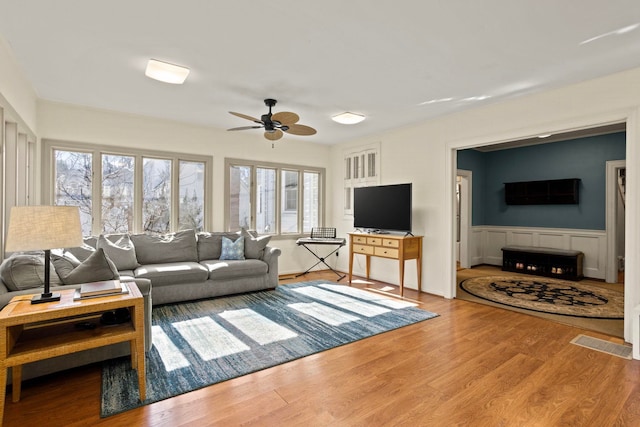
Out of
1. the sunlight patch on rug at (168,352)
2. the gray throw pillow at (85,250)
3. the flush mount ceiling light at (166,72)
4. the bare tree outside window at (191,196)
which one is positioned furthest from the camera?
the bare tree outside window at (191,196)

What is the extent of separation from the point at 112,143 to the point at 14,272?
276cm

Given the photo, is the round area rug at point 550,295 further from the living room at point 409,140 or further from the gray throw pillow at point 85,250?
the gray throw pillow at point 85,250

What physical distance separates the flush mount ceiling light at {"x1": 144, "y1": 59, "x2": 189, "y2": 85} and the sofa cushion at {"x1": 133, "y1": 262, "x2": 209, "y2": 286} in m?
2.22

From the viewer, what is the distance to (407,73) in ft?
10.9

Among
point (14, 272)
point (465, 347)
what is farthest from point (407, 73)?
point (14, 272)

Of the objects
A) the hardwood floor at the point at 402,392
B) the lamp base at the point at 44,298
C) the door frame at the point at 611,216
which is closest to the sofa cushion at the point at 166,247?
the hardwood floor at the point at 402,392

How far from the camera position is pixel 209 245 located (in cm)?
506

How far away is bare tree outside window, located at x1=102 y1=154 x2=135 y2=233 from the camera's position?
4730 millimetres

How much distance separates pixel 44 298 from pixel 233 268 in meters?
2.58

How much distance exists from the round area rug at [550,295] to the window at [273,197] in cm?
310

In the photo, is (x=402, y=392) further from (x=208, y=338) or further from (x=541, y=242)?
(x=541, y=242)

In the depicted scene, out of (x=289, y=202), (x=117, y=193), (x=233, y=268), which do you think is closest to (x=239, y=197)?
(x=289, y=202)

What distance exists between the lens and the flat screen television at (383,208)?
5.02 metres

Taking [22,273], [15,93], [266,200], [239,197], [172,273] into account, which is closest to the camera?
[22,273]
